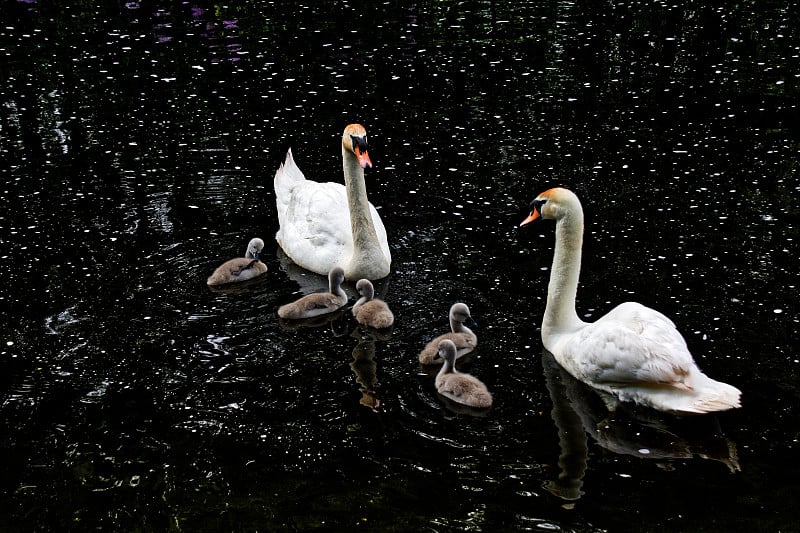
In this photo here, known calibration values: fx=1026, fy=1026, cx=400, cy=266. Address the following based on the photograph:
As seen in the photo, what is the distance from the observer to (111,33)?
19266 mm

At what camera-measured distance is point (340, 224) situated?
36.4 feet

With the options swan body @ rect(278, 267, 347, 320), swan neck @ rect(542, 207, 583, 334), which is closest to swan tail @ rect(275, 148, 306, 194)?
swan body @ rect(278, 267, 347, 320)

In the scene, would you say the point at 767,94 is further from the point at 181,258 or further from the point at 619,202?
the point at 181,258

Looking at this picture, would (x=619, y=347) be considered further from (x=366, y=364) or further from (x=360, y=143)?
(x=360, y=143)

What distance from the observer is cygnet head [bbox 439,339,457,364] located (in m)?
8.30

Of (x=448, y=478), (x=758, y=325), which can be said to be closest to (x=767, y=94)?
(x=758, y=325)

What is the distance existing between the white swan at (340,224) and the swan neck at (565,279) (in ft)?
7.24

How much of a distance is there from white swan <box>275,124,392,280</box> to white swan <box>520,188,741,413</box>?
2164mm

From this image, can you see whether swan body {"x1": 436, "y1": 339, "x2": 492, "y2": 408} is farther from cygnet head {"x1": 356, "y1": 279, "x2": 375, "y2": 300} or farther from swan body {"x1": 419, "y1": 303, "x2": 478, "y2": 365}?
cygnet head {"x1": 356, "y1": 279, "x2": 375, "y2": 300}

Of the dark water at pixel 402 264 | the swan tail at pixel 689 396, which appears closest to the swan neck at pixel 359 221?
the dark water at pixel 402 264

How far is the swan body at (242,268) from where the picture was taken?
1028 cm

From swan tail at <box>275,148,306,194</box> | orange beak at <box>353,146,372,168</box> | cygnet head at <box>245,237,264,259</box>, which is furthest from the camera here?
swan tail at <box>275,148,306,194</box>

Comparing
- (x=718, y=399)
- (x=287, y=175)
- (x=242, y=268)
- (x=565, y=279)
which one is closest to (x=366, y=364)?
(x=565, y=279)

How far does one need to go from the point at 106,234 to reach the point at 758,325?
6.97m
